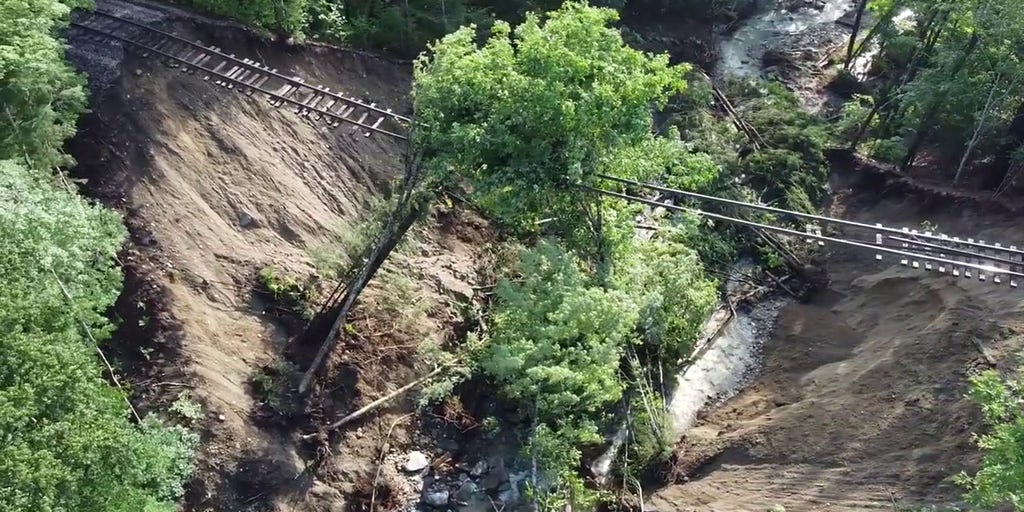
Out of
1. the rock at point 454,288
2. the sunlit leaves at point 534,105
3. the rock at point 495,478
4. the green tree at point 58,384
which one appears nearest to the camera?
the green tree at point 58,384

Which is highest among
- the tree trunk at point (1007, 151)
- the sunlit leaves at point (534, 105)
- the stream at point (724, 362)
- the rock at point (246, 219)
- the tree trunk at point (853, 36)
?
the tree trunk at point (853, 36)

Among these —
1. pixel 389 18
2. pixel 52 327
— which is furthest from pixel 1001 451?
pixel 389 18

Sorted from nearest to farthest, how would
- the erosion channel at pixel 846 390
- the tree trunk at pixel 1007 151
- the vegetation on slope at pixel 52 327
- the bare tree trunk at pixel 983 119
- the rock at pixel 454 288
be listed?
the vegetation on slope at pixel 52 327, the erosion channel at pixel 846 390, the rock at pixel 454 288, the bare tree trunk at pixel 983 119, the tree trunk at pixel 1007 151

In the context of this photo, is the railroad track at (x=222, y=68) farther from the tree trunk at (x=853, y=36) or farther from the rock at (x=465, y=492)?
the tree trunk at (x=853, y=36)

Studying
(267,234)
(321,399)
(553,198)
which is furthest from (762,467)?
(267,234)

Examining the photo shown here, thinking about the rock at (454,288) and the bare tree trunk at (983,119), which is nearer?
the rock at (454,288)

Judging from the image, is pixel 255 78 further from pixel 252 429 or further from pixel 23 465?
pixel 23 465

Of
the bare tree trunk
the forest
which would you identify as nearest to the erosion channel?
the forest

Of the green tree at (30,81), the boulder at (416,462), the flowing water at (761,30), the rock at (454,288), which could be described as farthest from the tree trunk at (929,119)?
the green tree at (30,81)

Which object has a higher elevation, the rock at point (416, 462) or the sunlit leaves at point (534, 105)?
the sunlit leaves at point (534, 105)
